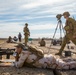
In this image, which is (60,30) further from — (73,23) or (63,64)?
(63,64)

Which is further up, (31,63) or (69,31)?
(69,31)

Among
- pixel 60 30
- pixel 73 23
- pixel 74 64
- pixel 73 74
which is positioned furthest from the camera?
pixel 60 30

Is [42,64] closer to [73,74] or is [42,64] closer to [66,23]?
[73,74]

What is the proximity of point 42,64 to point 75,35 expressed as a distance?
4242 mm

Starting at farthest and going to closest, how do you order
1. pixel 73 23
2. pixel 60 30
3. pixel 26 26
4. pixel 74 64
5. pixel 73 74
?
pixel 26 26, pixel 60 30, pixel 73 23, pixel 74 64, pixel 73 74

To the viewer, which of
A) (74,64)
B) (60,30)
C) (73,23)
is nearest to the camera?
(74,64)

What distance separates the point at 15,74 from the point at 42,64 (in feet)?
3.25

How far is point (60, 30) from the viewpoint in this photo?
14469 millimetres

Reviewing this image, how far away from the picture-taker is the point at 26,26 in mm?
24750

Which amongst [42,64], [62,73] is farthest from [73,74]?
[42,64]

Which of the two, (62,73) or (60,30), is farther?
(60,30)

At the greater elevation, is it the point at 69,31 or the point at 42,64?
the point at 69,31

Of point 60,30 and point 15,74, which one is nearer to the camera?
point 15,74

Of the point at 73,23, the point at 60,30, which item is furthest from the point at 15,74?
the point at 60,30
